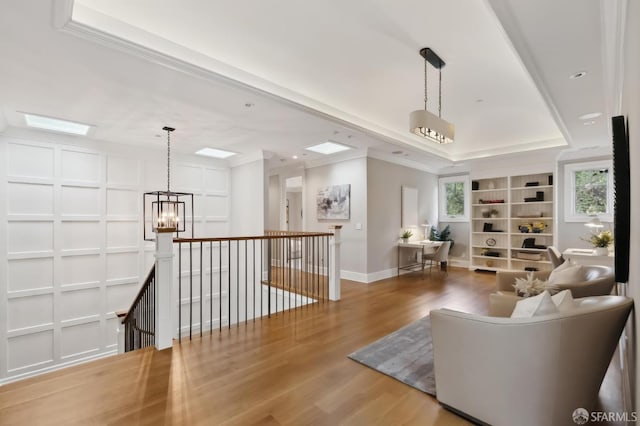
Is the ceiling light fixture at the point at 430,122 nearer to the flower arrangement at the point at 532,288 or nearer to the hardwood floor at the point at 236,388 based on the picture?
the flower arrangement at the point at 532,288

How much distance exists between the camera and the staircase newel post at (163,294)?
2949mm

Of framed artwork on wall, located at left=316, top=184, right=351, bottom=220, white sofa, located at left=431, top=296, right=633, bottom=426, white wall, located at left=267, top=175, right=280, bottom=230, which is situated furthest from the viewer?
white wall, located at left=267, top=175, right=280, bottom=230

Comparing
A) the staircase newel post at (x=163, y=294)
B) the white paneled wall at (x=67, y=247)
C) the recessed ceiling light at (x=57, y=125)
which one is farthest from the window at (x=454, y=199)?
the recessed ceiling light at (x=57, y=125)

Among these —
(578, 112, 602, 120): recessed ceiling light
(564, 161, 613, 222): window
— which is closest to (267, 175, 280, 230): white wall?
(578, 112, 602, 120): recessed ceiling light

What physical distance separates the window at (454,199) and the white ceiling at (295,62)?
328cm

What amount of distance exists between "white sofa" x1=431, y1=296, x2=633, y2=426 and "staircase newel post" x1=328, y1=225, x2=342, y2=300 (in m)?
2.92

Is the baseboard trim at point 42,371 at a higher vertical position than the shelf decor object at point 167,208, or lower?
lower

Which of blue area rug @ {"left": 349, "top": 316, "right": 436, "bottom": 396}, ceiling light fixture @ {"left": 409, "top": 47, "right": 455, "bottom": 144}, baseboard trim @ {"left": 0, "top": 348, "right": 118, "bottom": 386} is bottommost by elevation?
baseboard trim @ {"left": 0, "top": 348, "right": 118, "bottom": 386}

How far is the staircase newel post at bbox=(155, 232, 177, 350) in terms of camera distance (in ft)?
9.68

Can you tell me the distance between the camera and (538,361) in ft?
5.24

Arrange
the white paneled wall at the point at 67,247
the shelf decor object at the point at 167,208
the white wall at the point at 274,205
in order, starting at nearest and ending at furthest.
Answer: the white paneled wall at the point at 67,247
the shelf decor object at the point at 167,208
the white wall at the point at 274,205

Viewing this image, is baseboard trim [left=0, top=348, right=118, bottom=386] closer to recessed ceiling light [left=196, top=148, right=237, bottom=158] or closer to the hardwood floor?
the hardwood floor

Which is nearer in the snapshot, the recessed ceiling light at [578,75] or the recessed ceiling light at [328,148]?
the recessed ceiling light at [578,75]

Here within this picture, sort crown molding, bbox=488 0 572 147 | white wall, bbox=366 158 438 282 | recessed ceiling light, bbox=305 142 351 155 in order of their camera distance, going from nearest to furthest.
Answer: crown molding, bbox=488 0 572 147 < recessed ceiling light, bbox=305 142 351 155 < white wall, bbox=366 158 438 282
